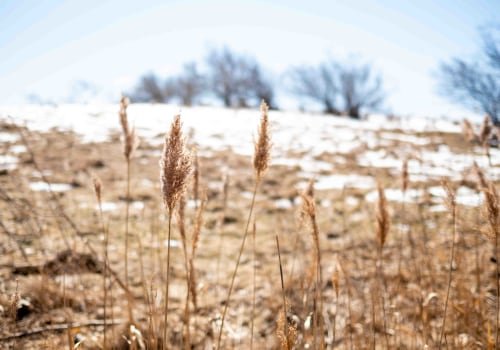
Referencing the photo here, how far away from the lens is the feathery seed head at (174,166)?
0.86 m

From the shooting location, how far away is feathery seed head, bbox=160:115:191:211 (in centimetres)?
86

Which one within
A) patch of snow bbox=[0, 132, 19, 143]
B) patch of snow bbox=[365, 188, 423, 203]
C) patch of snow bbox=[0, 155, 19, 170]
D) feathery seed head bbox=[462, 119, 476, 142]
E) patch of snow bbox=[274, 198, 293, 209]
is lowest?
Answer: patch of snow bbox=[274, 198, 293, 209]

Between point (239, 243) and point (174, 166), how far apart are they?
2839mm

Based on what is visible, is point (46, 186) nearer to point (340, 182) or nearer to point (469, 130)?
point (340, 182)

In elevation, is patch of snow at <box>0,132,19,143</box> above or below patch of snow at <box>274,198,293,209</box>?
above

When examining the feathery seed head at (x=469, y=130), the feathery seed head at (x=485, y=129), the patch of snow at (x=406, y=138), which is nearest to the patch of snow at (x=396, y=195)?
the feathery seed head at (x=469, y=130)

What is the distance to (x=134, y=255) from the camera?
306cm

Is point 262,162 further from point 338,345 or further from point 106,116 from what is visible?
point 106,116

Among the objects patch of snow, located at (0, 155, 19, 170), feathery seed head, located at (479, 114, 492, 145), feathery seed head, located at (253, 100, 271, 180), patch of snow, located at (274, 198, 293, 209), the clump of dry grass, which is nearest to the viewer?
the clump of dry grass

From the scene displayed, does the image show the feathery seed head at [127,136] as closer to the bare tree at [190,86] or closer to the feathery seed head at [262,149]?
the feathery seed head at [262,149]

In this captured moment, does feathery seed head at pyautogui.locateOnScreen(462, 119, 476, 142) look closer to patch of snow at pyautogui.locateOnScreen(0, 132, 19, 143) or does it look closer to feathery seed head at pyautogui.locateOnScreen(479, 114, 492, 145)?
feathery seed head at pyautogui.locateOnScreen(479, 114, 492, 145)

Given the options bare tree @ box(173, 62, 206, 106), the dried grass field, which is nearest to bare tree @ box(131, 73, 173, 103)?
bare tree @ box(173, 62, 206, 106)

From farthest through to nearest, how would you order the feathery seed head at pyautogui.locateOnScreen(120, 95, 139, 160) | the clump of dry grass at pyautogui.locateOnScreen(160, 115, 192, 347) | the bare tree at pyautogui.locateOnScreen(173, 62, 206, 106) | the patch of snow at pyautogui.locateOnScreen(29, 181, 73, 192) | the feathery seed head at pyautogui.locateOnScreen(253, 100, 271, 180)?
the bare tree at pyautogui.locateOnScreen(173, 62, 206, 106)
the patch of snow at pyautogui.locateOnScreen(29, 181, 73, 192)
the feathery seed head at pyautogui.locateOnScreen(120, 95, 139, 160)
the feathery seed head at pyautogui.locateOnScreen(253, 100, 271, 180)
the clump of dry grass at pyautogui.locateOnScreen(160, 115, 192, 347)

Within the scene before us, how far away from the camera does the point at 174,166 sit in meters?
0.86
